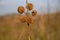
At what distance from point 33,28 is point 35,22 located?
0.06 m

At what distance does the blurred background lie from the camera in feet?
4.09

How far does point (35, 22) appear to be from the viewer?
1399mm

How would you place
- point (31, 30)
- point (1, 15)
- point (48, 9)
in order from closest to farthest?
point (1, 15) → point (31, 30) → point (48, 9)

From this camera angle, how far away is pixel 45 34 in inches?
57.4

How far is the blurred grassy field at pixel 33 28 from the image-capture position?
1.25 meters

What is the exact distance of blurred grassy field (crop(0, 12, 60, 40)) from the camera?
1.25 meters

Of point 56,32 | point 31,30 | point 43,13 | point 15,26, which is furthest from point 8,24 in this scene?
point 56,32

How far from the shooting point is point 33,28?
4.55 ft

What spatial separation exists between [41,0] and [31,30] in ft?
0.98

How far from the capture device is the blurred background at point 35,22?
1.25m

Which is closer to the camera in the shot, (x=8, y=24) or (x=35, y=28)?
(x=8, y=24)

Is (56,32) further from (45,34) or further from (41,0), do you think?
(41,0)

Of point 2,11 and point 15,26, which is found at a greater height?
point 2,11

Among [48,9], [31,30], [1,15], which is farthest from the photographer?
[48,9]
